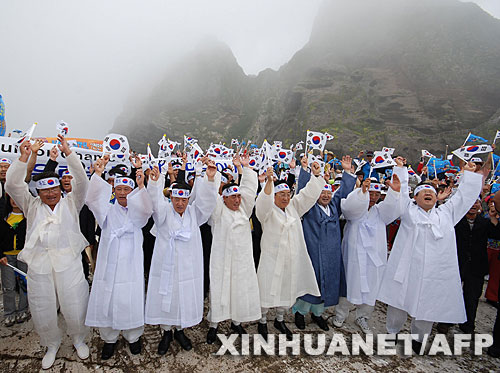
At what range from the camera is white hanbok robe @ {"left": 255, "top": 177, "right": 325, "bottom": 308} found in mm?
3848

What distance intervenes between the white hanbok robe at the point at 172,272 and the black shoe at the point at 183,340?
1.14 ft

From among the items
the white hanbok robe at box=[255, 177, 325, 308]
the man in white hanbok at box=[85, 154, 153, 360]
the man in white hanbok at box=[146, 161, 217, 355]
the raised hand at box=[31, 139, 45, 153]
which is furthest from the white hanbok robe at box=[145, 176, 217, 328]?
the raised hand at box=[31, 139, 45, 153]

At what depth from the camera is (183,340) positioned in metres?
3.64

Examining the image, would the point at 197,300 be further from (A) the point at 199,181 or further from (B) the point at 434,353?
(B) the point at 434,353

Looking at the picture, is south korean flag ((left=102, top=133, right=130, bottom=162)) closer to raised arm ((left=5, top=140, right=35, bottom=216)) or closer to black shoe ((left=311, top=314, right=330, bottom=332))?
raised arm ((left=5, top=140, right=35, bottom=216))

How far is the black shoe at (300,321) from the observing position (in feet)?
13.9

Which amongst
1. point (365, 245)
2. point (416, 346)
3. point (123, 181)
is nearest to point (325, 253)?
point (365, 245)

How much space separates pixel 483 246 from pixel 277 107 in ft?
173

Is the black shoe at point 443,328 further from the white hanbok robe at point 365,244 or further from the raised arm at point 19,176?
the raised arm at point 19,176

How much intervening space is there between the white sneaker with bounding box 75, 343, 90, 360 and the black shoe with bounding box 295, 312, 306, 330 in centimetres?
302

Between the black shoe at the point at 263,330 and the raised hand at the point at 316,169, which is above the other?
the raised hand at the point at 316,169

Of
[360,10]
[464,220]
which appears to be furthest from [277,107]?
[464,220]

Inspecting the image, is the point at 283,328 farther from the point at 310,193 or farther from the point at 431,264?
the point at 431,264

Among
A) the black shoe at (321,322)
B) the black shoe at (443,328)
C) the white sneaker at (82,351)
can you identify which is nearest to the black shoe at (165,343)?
the white sneaker at (82,351)
